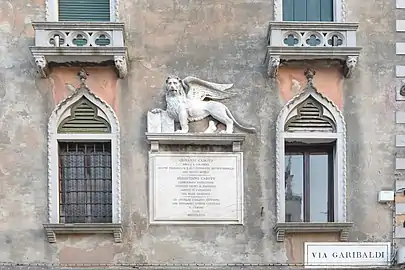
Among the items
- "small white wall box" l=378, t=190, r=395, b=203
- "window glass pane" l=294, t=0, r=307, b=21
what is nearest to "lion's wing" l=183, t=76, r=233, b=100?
"window glass pane" l=294, t=0, r=307, b=21

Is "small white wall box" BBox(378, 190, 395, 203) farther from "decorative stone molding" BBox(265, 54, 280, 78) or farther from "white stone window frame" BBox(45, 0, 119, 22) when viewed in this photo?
"white stone window frame" BBox(45, 0, 119, 22)

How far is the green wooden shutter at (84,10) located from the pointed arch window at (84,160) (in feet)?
4.14

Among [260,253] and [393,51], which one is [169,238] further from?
[393,51]

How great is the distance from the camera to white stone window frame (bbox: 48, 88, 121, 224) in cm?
1384

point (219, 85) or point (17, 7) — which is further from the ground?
point (17, 7)

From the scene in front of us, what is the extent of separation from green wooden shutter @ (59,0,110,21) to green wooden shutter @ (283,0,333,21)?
312 centimetres

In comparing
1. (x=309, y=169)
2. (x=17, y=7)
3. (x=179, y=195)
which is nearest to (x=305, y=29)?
(x=309, y=169)

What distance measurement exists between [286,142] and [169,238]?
2.56 metres

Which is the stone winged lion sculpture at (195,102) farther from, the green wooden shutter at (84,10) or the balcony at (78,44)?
the green wooden shutter at (84,10)

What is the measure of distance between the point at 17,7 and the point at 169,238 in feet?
15.4

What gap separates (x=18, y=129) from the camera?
14023mm

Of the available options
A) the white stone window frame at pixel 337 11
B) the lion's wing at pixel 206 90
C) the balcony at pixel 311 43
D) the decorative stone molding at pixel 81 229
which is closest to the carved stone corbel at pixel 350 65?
the balcony at pixel 311 43

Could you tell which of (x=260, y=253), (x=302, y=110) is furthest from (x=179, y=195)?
(x=302, y=110)

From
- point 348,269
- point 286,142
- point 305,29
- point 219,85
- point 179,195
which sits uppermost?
point 305,29
